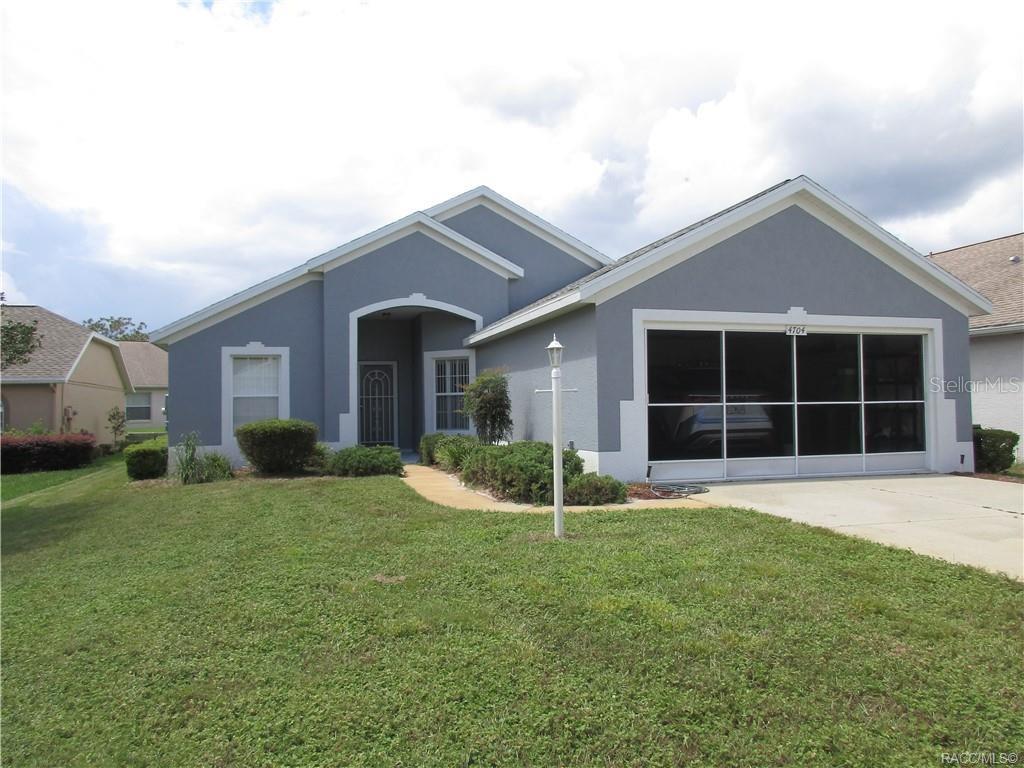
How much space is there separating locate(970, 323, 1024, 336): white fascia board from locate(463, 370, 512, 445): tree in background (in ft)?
37.5

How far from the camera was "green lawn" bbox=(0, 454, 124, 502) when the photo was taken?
15185 mm

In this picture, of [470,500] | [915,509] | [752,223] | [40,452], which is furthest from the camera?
[40,452]

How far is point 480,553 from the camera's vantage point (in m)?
6.67

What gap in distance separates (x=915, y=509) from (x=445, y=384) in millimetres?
11377

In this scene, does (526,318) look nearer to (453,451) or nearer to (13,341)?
(453,451)

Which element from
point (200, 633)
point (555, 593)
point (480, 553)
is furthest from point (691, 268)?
point (200, 633)

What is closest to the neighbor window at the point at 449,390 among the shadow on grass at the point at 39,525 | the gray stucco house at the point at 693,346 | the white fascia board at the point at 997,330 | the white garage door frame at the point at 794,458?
the gray stucco house at the point at 693,346

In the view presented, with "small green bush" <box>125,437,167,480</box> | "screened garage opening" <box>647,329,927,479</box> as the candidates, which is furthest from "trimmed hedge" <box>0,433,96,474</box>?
"screened garage opening" <box>647,329,927,479</box>

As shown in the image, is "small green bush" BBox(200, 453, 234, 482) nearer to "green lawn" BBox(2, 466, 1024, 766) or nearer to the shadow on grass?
the shadow on grass

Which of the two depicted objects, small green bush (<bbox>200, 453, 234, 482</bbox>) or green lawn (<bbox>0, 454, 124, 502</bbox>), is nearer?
small green bush (<bbox>200, 453, 234, 482</bbox>)

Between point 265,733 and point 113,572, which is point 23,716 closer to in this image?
point 265,733

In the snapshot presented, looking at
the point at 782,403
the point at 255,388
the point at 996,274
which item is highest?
the point at 996,274

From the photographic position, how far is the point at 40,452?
20359mm

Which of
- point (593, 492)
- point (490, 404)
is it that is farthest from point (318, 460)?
point (593, 492)
